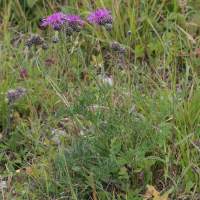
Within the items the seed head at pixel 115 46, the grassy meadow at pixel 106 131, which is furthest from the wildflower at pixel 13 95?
the seed head at pixel 115 46

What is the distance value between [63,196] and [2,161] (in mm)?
746

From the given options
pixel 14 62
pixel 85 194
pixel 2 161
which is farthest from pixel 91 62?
pixel 85 194

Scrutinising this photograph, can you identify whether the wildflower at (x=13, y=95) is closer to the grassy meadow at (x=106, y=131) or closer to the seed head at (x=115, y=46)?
the grassy meadow at (x=106, y=131)

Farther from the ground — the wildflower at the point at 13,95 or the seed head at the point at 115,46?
the seed head at the point at 115,46

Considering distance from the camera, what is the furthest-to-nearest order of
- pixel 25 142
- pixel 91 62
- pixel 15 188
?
pixel 91 62 → pixel 25 142 → pixel 15 188

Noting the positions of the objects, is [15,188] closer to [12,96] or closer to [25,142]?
[25,142]

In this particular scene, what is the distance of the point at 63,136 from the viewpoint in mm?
2016

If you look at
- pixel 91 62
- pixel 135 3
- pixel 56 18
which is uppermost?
pixel 56 18

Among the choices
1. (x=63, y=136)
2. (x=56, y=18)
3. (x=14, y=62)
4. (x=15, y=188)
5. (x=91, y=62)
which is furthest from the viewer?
(x=91, y=62)

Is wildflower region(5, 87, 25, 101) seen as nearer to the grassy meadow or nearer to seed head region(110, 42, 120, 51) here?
the grassy meadow

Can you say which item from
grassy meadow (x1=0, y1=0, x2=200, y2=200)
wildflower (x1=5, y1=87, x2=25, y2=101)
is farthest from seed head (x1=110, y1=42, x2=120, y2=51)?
wildflower (x1=5, y1=87, x2=25, y2=101)

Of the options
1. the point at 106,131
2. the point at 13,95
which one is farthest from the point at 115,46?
the point at 13,95

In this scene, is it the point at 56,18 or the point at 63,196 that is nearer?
the point at 56,18

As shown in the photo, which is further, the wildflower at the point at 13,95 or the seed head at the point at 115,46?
the wildflower at the point at 13,95
